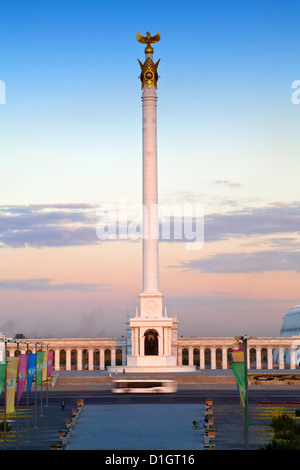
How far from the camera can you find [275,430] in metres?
49.7

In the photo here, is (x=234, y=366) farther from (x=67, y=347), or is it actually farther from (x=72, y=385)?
(x=67, y=347)

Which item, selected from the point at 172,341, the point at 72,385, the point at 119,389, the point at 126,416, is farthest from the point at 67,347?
the point at 126,416

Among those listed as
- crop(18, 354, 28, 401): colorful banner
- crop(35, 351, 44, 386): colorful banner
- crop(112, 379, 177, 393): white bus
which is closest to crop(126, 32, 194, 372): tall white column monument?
crop(112, 379, 177, 393): white bus

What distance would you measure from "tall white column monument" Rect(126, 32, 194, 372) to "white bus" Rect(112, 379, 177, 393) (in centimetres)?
1158

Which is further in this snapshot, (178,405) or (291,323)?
(291,323)

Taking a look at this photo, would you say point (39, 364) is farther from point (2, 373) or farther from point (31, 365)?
point (2, 373)

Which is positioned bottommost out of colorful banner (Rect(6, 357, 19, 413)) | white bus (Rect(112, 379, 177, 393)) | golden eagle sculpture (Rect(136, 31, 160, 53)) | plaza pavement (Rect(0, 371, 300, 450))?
plaza pavement (Rect(0, 371, 300, 450))

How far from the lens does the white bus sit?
83000mm

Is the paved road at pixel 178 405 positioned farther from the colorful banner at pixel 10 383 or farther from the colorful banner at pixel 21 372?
the colorful banner at pixel 21 372

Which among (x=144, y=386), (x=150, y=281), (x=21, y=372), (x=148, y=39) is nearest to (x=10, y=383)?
(x=21, y=372)

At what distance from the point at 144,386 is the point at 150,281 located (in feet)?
57.5

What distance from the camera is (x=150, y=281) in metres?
99.6

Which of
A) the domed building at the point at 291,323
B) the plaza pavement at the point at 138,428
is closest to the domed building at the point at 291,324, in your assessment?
the domed building at the point at 291,323

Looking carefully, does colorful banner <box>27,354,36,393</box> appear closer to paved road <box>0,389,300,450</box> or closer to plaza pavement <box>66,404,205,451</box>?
paved road <box>0,389,300,450</box>
